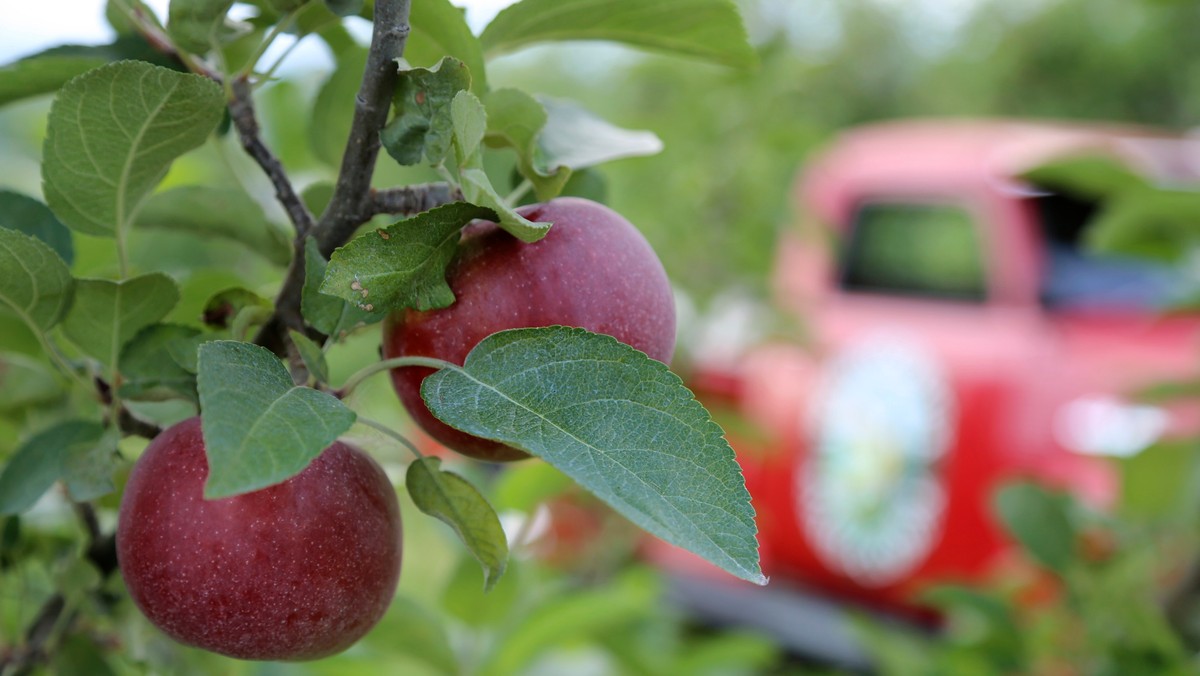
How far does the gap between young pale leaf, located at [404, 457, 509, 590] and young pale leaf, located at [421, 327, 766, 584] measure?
0.18 feet

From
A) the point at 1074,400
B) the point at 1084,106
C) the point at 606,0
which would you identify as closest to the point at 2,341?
the point at 606,0

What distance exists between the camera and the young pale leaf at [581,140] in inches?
22.9

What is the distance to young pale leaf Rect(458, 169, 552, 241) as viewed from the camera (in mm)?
451

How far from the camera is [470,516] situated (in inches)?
19.3

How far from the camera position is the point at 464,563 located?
0.93 m

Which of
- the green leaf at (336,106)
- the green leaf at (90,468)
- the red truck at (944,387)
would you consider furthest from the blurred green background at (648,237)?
the red truck at (944,387)

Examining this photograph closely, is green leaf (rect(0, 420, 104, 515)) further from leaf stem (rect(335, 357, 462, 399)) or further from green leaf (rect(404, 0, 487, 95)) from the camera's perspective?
green leaf (rect(404, 0, 487, 95))

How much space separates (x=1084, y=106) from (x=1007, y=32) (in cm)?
96

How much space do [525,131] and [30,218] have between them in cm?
28

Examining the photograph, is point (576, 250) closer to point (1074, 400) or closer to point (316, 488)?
point (316, 488)

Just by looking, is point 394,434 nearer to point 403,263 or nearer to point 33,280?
Answer: point 403,263

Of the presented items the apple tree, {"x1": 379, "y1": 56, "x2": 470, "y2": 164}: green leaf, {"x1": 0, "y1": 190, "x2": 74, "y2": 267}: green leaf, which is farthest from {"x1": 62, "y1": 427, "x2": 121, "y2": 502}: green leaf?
{"x1": 379, "y1": 56, "x2": 470, "y2": 164}: green leaf

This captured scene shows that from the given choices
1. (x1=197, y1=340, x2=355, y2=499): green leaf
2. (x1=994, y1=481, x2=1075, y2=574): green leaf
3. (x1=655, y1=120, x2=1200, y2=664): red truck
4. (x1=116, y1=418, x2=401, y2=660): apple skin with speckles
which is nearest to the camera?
(x1=197, y1=340, x2=355, y2=499): green leaf

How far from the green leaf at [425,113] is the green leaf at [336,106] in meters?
0.16
